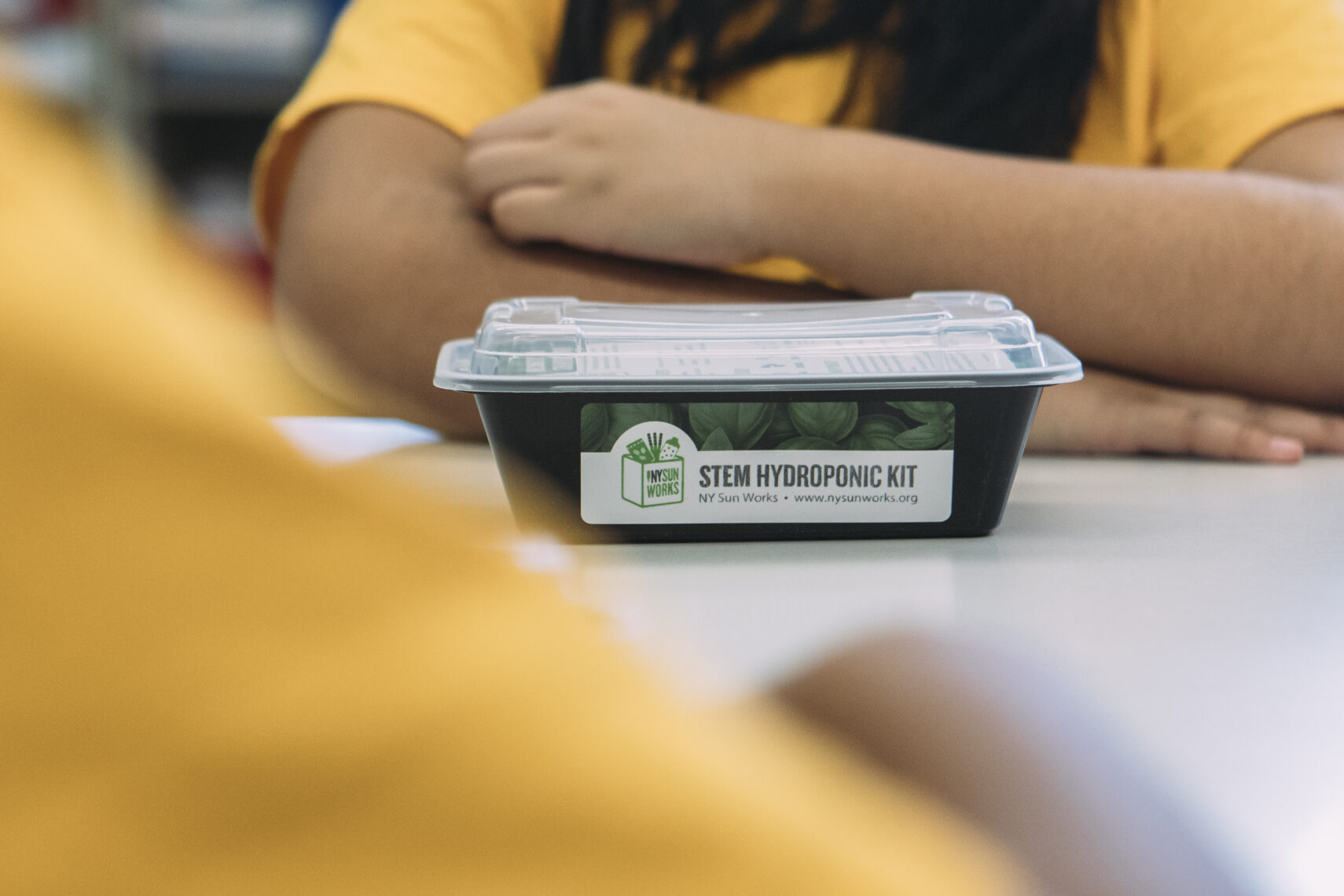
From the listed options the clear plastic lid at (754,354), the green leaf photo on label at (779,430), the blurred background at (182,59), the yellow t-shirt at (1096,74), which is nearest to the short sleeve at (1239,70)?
the yellow t-shirt at (1096,74)

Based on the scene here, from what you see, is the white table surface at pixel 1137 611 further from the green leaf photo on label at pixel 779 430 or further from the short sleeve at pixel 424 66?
the short sleeve at pixel 424 66

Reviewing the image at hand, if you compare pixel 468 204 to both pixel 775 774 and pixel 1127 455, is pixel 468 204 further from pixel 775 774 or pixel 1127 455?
pixel 775 774

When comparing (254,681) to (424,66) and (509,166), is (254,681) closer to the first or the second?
(509,166)

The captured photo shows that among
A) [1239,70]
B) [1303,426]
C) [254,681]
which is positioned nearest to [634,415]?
[254,681]

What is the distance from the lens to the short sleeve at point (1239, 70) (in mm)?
665

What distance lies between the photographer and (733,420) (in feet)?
1.30

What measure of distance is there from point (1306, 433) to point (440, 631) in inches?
23.9

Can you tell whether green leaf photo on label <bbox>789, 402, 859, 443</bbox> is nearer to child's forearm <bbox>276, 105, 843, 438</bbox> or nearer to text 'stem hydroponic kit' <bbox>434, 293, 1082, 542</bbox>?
text 'stem hydroponic kit' <bbox>434, 293, 1082, 542</bbox>

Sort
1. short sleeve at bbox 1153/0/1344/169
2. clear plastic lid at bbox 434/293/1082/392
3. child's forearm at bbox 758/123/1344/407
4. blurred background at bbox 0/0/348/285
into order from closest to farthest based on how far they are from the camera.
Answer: clear plastic lid at bbox 434/293/1082/392
child's forearm at bbox 758/123/1344/407
short sleeve at bbox 1153/0/1344/169
blurred background at bbox 0/0/348/285

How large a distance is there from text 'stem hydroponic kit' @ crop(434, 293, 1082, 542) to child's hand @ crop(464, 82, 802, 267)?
0.19 m

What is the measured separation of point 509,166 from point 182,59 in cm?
196

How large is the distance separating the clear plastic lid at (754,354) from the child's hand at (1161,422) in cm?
15

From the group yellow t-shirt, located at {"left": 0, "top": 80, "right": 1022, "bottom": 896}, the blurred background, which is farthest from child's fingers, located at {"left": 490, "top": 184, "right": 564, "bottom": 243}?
the blurred background

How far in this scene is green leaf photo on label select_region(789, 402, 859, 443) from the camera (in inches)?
15.7
